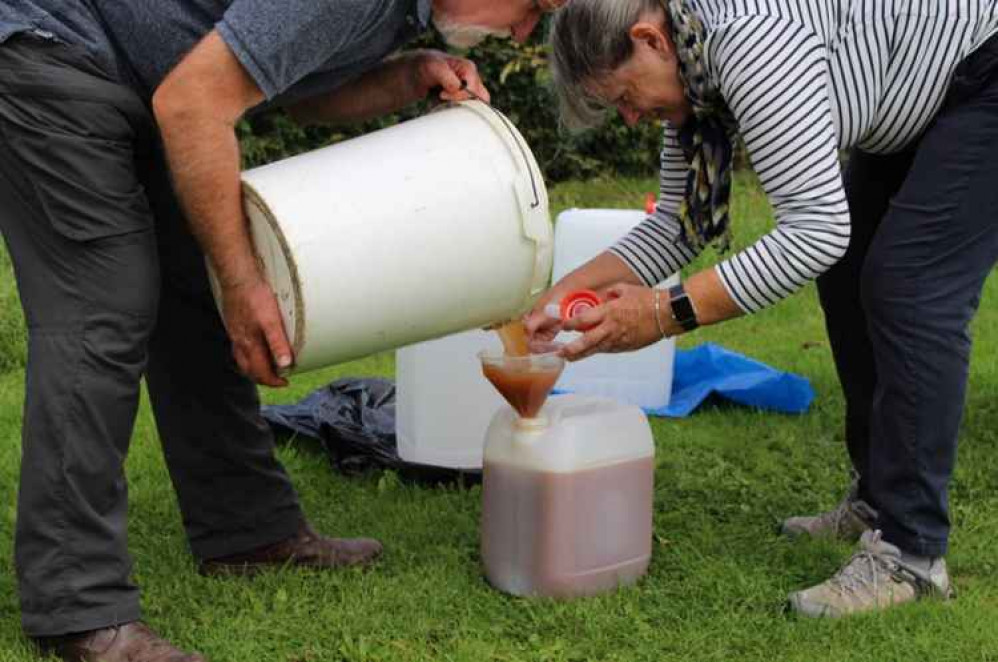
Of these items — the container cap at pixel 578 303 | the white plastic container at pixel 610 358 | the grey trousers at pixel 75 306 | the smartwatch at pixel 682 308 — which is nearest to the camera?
the grey trousers at pixel 75 306

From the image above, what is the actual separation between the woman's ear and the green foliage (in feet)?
13.3

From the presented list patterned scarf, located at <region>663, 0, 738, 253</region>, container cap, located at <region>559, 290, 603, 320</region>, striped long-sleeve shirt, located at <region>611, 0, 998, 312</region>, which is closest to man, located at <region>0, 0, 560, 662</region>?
patterned scarf, located at <region>663, 0, 738, 253</region>

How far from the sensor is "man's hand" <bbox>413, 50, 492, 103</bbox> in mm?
2857

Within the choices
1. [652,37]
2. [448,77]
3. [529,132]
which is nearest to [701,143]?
[652,37]

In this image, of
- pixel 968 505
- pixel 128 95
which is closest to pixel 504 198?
pixel 128 95

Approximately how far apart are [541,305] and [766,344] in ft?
7.67

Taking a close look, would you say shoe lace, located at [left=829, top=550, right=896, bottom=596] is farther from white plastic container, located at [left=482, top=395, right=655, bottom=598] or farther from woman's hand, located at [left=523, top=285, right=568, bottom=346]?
woman's hand, located at [left=523, top=285, right=568, bottom=346]

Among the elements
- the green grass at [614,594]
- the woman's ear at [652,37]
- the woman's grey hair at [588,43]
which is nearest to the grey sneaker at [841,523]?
the green grass at [614,594]

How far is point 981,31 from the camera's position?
2727mm

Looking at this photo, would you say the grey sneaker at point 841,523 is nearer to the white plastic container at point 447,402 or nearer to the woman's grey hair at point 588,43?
the white plastic container at point 447,402

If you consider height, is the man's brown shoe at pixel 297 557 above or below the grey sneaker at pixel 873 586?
below

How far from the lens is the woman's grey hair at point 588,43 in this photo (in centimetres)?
264

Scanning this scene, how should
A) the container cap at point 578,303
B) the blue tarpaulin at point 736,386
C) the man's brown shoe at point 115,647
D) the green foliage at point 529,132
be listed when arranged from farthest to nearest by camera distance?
the green foliage at point 529,132 → the blue tarpaulin at point 736,386 → the container cap at point 578,303 → the man's brown shoe at point 115,647

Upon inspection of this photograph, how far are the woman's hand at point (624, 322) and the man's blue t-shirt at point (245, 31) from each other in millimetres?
594
